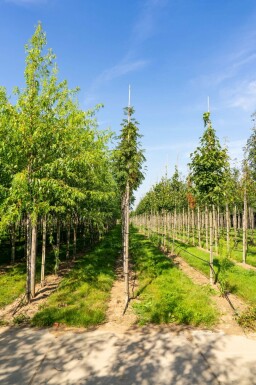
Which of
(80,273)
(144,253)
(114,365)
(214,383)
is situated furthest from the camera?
(144,253)

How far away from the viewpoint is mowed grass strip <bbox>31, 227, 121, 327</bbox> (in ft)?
36.7

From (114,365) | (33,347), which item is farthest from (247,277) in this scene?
(33,347)

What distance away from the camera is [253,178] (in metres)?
27.1

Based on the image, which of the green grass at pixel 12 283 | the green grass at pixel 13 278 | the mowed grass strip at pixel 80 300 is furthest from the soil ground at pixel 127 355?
the green grass at pixel 13 278

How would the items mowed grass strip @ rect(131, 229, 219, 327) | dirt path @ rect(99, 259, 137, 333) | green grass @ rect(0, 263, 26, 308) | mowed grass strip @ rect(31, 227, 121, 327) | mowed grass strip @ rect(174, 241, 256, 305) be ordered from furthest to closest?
mowed grass strip @ rect(174, 241, 256, 305), green grass @ rect(0, 263, 26, 308), mowed grass strip @ rect(131, 229, 219, 327), mowed grass strip @ rect(31, 227, 121, 327), dirt path @ rect(99, 259, 137, 333)

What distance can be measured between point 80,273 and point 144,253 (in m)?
9.43

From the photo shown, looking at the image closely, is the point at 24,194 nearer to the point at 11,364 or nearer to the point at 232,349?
the point at 11,364

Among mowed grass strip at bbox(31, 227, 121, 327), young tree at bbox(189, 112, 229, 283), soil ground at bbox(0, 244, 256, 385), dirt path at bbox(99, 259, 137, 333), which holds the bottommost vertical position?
dirt path at bbox(99, 259, 137, 333)

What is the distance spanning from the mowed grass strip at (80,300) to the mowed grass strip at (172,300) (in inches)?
68.4

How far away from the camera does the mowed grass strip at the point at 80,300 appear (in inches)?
440

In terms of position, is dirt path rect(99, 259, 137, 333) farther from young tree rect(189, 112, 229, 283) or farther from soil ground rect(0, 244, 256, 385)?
young tree rect(189, 112, 229, 283)

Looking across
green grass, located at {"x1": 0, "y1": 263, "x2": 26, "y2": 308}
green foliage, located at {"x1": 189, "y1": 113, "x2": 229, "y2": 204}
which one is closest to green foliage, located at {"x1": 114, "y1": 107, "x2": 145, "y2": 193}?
green foliage, located at {"x1": 189, "y1": 113, "x2": 229, "y2": 204}

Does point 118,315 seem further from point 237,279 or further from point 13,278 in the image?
point 13,278

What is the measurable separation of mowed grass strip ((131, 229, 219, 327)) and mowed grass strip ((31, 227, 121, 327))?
1738mm
